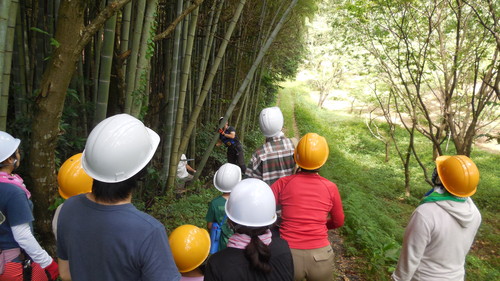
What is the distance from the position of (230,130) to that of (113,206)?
396cm

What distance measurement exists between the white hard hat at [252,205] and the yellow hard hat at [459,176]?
96cm

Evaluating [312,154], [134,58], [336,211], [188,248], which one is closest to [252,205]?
[188,248]

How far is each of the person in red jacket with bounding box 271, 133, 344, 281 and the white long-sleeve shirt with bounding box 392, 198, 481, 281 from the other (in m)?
0.44

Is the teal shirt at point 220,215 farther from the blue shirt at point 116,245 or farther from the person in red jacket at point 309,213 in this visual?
the blue shirt at point 116,245

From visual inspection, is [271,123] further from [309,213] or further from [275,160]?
[309,213]

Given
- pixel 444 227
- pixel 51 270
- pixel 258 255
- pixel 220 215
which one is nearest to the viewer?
pixel 258 255

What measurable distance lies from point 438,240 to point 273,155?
124 centimetres

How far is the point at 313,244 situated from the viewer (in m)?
1.98

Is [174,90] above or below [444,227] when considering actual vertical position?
above

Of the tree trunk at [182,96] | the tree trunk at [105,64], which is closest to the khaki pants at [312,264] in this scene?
the tree trunk at [105,64]

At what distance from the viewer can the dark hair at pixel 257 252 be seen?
1332mm

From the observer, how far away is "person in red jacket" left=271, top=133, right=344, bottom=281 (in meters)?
1.97

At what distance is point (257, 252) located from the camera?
1355 millimetres

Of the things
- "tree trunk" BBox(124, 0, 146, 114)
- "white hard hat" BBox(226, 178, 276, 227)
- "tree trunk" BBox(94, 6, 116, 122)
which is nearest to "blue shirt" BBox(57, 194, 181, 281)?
"white hard hat" BBox(226, 178, 276, 227)
